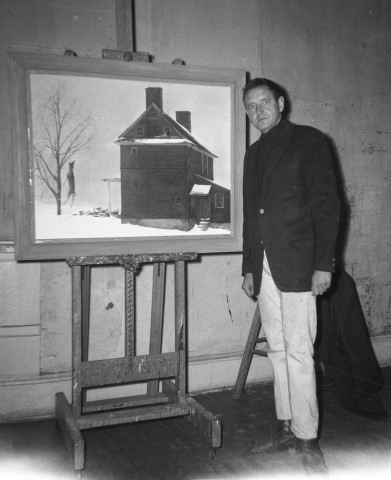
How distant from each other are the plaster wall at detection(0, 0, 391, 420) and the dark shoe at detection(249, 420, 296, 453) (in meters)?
0.75

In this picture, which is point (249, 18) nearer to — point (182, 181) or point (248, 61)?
point (248, 61)

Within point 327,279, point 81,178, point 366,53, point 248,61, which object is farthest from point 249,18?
point 327,279

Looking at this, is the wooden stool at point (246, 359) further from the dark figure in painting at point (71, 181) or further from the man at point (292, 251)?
the dark figure in painting at point (71, 181)

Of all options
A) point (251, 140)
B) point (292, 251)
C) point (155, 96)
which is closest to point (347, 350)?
point (292, 251)

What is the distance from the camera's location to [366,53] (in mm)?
3178

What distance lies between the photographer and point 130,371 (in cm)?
214

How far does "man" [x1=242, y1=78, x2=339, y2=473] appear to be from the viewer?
190cm

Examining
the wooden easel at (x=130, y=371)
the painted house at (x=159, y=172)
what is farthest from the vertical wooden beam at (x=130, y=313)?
the painted house at (x=159, y=172)

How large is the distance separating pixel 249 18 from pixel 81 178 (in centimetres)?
144

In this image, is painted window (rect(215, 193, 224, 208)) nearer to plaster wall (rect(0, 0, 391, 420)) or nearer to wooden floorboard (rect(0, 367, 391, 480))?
plaster wall (rect(0, 0, 391, 420))

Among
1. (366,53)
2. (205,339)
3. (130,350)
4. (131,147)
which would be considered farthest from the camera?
(366,53)

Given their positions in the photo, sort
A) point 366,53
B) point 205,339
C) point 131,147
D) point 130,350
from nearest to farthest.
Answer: point 130,350, point 131,147, point 205,339, point 366,53

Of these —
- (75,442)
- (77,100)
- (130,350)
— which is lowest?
(75,442)

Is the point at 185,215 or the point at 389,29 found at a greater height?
the point at 389,29
